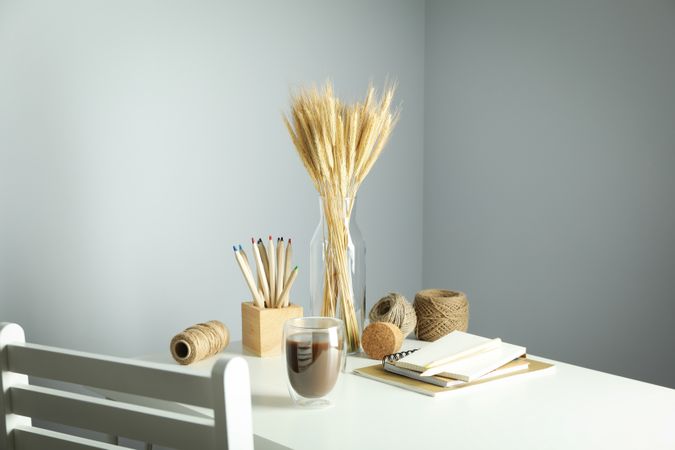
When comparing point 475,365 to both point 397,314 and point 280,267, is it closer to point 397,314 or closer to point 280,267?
point 397,314

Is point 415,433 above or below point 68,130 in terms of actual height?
below

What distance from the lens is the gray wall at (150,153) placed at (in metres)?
2.04

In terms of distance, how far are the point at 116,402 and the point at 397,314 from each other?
30.4 inches

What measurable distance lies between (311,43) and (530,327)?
4.69 ft

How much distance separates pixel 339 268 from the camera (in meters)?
1.54

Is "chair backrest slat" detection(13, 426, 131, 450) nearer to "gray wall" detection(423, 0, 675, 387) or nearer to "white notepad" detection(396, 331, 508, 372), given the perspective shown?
"white notepad" detection(396, 331, 508, 372)

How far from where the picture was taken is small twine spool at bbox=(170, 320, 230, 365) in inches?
57.3

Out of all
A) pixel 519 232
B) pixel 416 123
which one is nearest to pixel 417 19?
pixel 416 123

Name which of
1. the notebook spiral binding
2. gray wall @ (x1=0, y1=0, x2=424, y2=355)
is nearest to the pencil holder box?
the notebook spiral binding

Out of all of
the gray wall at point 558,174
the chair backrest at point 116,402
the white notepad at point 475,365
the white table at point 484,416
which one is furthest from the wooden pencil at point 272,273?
the gray wall at point 558,174

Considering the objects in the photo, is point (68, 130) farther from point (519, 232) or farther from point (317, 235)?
point (519, 232)

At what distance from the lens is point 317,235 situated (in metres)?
1.56

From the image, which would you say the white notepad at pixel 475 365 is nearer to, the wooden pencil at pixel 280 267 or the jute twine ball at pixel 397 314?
the jute twine ball at pixel 397 314

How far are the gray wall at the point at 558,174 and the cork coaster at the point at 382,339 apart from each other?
129cm
